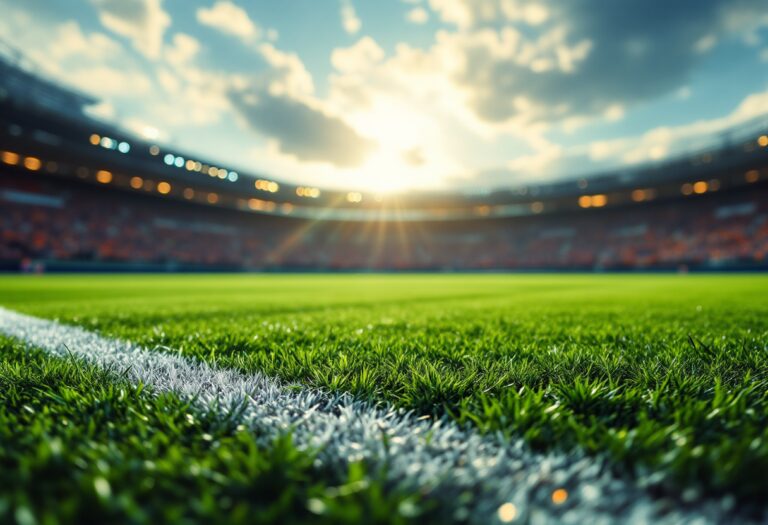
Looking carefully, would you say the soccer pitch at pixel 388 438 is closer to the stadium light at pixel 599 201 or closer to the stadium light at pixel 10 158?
the stadium light at pixel 10 158

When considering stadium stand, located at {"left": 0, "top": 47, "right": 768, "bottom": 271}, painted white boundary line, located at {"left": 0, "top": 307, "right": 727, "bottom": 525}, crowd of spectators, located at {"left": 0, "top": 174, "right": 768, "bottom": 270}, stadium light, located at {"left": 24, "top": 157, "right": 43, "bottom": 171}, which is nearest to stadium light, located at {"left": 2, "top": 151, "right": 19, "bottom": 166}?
stadium stand, located at {"left": 0, "top": 47, "right": 768, "bottom": 271}

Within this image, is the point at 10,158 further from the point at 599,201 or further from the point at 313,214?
the point at 599,201

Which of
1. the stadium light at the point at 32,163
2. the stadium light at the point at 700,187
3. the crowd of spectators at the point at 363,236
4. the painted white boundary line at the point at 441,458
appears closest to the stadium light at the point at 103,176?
the crowd of spectators at the point at 363,236

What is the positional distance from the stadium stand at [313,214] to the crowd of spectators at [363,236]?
0.11 m

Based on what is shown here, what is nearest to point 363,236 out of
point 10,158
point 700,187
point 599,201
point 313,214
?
point 313,214

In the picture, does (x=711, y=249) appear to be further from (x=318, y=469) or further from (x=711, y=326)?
(x=318, y=469)

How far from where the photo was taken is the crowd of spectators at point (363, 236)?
81.2 feet

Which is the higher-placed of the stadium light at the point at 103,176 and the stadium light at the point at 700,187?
the stadium light at the point at 103,176

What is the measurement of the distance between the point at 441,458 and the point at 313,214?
43.2 metres

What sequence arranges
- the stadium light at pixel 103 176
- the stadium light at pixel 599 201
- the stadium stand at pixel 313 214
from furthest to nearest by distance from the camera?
the stadium light at pixel 599 201, the stadium light at pixel 103 176, the stadium stand at pixel 313 214

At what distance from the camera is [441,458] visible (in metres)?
0.80

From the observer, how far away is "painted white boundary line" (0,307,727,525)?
2.05 feet

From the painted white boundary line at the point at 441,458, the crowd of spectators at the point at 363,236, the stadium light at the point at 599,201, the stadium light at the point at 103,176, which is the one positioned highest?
the stadium light at the point at 103,176

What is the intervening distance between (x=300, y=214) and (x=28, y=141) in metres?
23.8
